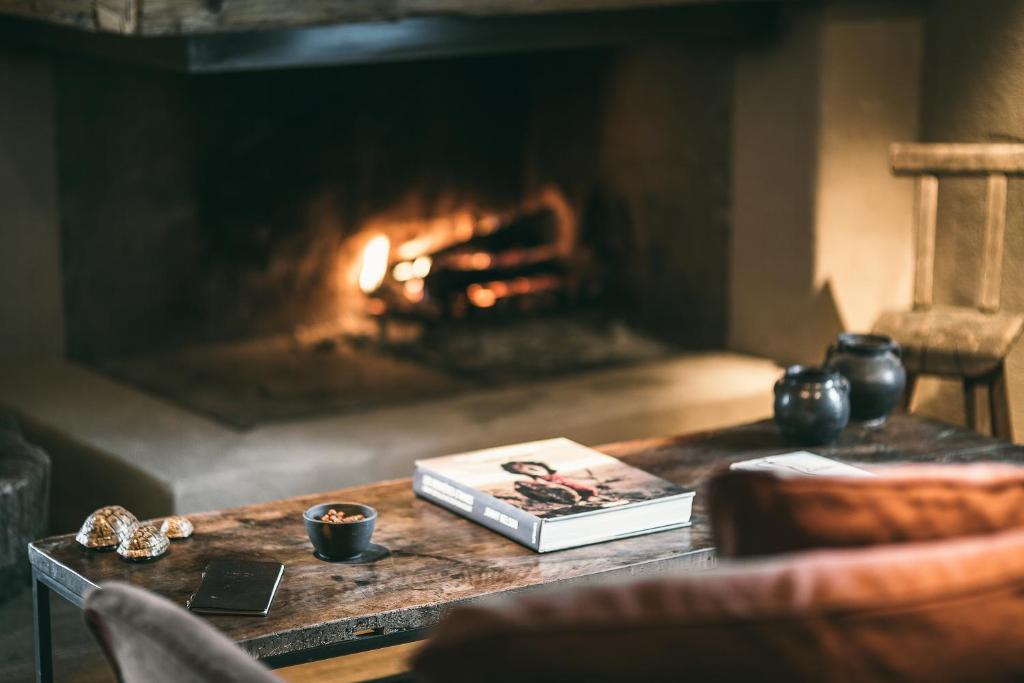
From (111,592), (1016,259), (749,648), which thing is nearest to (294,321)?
(1016,259)

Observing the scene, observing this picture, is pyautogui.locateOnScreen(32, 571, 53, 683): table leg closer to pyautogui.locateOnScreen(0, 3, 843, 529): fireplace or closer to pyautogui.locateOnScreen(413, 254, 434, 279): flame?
pyautogui.locateOnScreen(0, 3, 843, 529): fireplace

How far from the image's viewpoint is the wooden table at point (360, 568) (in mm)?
1769

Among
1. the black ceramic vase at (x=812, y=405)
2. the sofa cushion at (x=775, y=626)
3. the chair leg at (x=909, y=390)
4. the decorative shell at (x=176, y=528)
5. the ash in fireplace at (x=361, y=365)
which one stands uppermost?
the sofa cushion at (x=775, y=626)

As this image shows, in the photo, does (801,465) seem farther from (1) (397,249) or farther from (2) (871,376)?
(1) (397,249)

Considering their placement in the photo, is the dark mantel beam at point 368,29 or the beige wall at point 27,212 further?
the beige wall at point 27,212

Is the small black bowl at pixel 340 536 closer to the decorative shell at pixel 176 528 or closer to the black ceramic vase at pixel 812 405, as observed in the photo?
the decorative shell at pixel 176 528

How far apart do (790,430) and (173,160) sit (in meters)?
2.32

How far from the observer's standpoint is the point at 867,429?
8.58 feet

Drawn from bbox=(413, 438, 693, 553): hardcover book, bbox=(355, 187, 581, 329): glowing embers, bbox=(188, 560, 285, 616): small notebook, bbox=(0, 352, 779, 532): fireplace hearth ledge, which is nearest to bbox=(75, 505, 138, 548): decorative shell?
bbox=(188, 560, 285, 616): small notebook

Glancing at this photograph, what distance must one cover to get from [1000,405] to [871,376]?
881 mm

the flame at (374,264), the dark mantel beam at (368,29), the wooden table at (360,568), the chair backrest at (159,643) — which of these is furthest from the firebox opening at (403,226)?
the chair backrest at (159,643)

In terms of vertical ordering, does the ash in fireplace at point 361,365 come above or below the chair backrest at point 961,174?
below

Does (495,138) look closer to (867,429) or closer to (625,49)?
(625,49)

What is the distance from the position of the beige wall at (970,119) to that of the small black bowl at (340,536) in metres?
2.38
